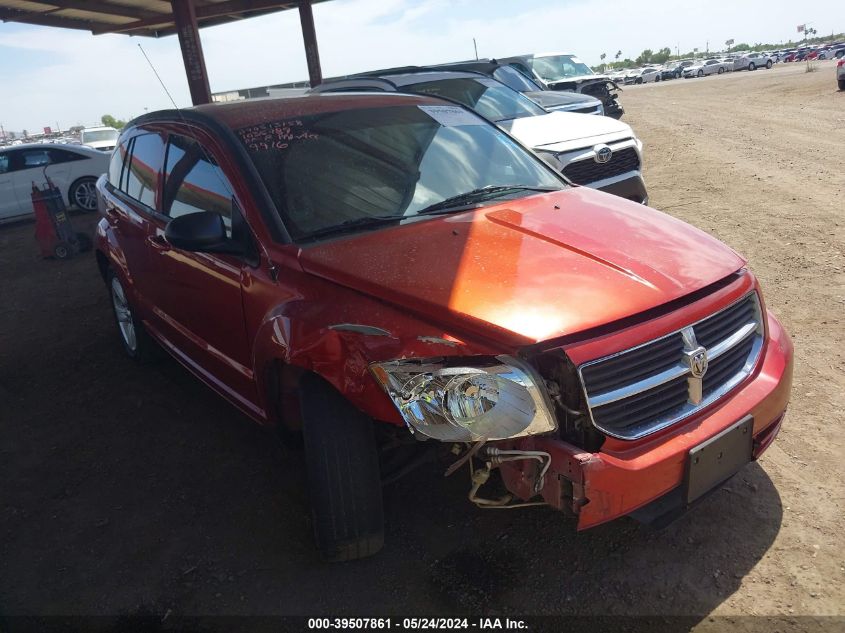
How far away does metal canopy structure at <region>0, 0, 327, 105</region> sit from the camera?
13.2 metres

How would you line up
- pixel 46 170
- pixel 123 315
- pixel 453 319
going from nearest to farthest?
pixel 453 319, pixel 123 315, pixel 46 170

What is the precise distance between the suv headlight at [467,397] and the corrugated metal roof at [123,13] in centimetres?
1335

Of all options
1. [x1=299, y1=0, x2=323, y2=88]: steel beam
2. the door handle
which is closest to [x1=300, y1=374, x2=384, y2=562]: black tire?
the door handle

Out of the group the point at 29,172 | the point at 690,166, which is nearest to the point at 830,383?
the point at 690,166

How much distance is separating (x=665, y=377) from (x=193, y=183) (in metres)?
2.45

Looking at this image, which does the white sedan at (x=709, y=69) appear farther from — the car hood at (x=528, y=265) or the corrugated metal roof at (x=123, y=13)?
the car hood at (x=528, y=265)

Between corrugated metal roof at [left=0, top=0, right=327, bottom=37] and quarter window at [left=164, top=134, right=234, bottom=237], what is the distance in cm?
1119

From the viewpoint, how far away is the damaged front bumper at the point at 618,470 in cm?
202

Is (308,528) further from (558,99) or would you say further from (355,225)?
(558,99)

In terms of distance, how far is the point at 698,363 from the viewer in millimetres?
2211

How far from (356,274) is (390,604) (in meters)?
1.24

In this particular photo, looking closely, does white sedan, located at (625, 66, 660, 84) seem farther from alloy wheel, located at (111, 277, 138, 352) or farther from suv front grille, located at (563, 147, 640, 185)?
alloy wheel, located at (111, 277, 138, 352)

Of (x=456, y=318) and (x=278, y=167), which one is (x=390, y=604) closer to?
(x=456, y=318)

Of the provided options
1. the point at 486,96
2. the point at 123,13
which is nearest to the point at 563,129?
the point at 486,96
